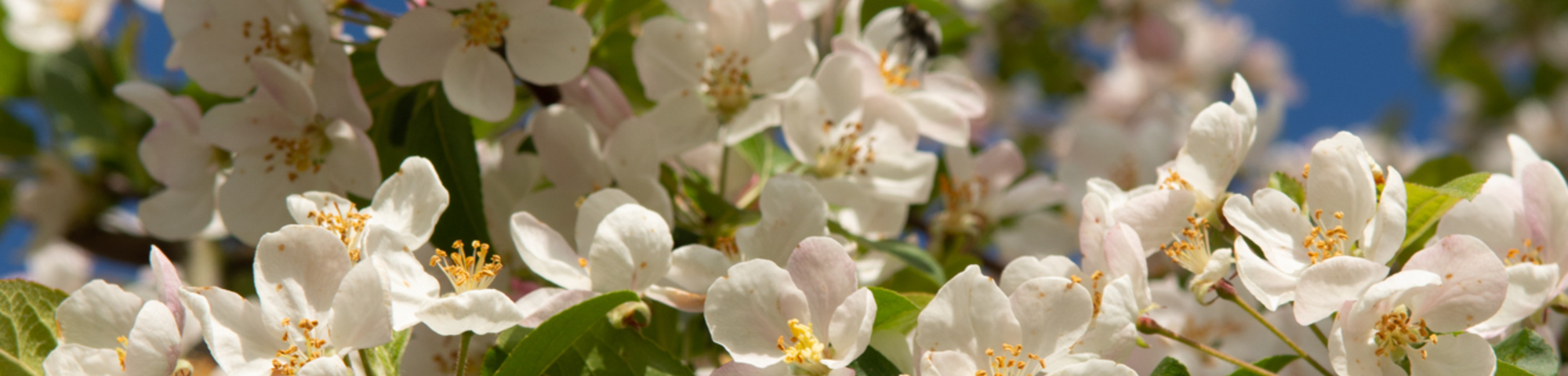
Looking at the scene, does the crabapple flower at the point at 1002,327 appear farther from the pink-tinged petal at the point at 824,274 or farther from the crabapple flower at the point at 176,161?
the crabapple flower at the point at 176,161

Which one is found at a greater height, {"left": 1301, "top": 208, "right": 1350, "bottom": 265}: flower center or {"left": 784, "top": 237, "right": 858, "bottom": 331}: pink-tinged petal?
{"left": 1301, "top": 208, "right": 1350, "bottom": 265}: flower center

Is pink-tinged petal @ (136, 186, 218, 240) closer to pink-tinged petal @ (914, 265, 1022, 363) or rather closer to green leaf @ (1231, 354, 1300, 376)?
pink-tinged petal @ (914, 265, 1022, 363)

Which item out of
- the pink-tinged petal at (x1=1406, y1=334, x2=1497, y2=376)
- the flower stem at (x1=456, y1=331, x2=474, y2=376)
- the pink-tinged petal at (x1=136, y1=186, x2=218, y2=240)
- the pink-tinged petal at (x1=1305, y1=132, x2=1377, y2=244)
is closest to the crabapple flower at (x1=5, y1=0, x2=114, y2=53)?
the pink-tinged petal at (x1=136, y1=186, x2=218, y2=240)

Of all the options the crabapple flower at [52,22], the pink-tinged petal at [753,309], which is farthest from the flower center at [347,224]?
the crabapple flower at [52,22]

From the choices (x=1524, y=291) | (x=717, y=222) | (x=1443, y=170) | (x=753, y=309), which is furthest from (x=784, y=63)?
(x=1443, y=170)

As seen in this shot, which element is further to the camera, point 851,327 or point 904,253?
point 904,253

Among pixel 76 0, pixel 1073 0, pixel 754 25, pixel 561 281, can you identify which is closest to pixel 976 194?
pixel 754 25

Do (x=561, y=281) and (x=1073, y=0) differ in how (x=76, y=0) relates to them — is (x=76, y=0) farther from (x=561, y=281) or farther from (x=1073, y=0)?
(x=1073, y=0)

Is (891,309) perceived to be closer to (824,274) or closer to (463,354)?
(824,274)
